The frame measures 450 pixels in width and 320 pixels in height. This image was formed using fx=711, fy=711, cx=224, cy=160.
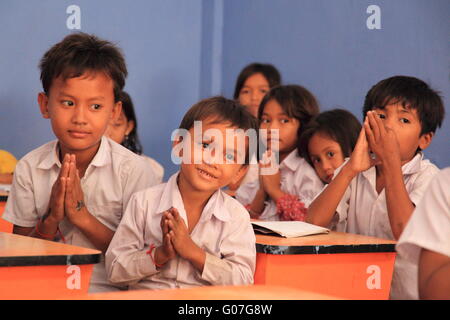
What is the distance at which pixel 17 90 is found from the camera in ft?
15.9

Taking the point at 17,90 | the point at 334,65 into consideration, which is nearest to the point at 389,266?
the point at 334,65

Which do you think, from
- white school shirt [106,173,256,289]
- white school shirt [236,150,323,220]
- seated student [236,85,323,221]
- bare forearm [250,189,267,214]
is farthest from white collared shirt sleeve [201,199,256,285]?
bare forearm [250,189,267,214]

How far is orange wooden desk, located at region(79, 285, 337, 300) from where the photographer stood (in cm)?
104

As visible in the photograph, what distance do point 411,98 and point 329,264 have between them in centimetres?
89

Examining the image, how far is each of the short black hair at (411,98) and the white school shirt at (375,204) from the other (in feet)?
0.51

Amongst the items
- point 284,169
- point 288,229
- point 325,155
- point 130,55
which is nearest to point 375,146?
point 288,229

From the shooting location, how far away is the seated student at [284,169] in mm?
3312

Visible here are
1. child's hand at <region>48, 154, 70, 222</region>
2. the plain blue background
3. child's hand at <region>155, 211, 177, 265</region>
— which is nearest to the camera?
child's hand at <region>155, 211, 177, 265</region>

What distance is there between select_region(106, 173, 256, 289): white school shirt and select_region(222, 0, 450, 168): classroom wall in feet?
6.17

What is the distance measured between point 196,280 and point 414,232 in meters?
0.92

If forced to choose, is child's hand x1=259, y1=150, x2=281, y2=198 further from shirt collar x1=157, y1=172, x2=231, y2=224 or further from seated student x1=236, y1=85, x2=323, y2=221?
shirt collar x1=157, y1=172, x2=231, y2=224

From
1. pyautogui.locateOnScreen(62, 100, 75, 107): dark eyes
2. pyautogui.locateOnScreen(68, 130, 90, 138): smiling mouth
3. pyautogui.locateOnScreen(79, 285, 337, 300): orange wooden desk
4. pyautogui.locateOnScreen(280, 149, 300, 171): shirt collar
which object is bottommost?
pyautogui.locateOnScreen(280, 149, 300, 171): shirt collar

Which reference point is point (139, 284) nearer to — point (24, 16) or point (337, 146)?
point (337, 146)

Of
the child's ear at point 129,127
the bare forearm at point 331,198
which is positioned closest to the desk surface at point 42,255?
the bare forearm at point 331,198
